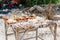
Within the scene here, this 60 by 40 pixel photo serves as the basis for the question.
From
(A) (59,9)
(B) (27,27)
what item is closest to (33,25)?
(B) (27,27)

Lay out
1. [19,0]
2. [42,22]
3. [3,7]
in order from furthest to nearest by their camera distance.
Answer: [19,0] → [3,7] → [42,22]

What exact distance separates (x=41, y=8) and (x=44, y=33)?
1.34m

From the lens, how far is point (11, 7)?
6227mm

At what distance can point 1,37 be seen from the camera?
392cm

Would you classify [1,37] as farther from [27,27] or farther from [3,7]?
[3,7]

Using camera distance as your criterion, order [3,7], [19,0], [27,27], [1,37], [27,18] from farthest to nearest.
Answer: [19,0] → [3,7] → [1,37] → [27,18] → [27,27]

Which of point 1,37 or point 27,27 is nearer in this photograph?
point 27,27

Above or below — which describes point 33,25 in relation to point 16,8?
above

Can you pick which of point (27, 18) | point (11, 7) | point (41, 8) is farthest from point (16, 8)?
point (27, 18)

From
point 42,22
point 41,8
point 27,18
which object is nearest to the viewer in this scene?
point 42,22

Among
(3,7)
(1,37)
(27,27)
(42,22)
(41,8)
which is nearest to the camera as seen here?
(27,27)

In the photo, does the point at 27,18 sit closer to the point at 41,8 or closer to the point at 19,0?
the point at 41,8

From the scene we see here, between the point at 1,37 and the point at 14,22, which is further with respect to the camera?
the point at 1,37

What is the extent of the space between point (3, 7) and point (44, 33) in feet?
8.12
